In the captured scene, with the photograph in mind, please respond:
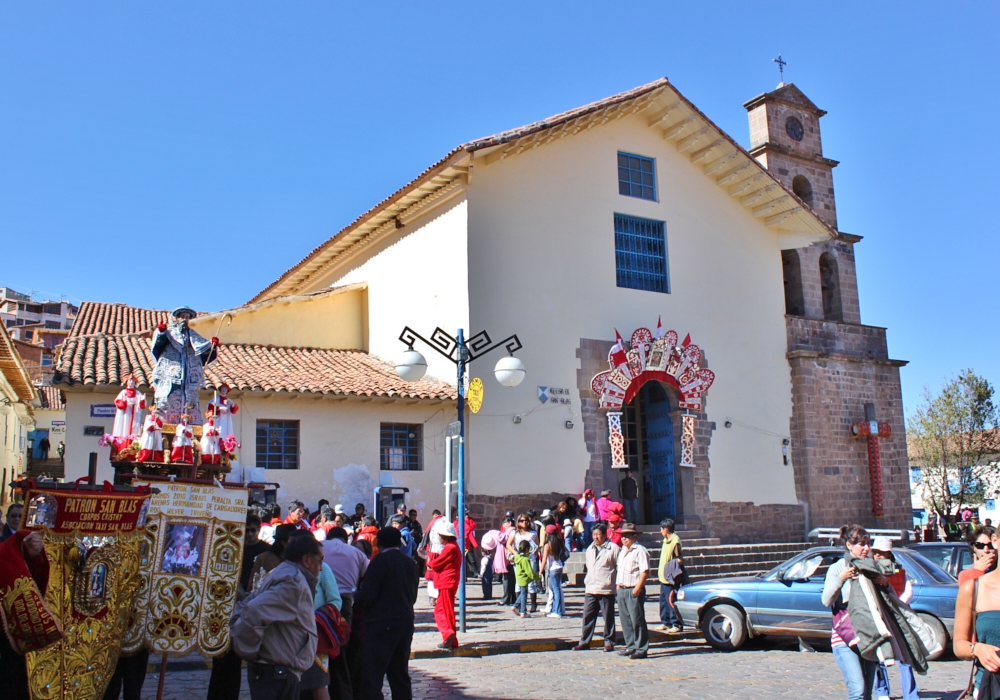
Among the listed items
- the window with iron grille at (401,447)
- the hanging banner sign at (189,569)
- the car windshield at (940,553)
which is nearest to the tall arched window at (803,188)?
the window with iron grille at (401,447)

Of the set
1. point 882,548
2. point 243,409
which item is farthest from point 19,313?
point 882,548

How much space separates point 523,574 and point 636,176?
10.8 m

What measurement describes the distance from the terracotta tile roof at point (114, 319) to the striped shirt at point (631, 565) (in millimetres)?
18986

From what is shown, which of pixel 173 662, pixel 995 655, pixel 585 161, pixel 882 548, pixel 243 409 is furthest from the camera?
pixel 585 161

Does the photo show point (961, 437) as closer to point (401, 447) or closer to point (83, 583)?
point (401, 447)

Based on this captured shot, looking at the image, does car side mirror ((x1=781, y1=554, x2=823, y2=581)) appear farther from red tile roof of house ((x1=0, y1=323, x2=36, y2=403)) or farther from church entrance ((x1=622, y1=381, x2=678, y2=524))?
red tile roof of house ((x1=0, y1=323, x2=36, y2=403))

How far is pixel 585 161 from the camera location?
2031cm

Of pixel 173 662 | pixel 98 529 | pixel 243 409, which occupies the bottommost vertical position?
pixel 173 662

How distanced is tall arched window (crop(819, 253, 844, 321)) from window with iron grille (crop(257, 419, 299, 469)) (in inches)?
552

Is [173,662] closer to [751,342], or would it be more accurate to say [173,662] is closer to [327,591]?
[327,591]

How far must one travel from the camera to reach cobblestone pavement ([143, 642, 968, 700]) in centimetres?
848

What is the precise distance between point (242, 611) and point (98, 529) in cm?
165

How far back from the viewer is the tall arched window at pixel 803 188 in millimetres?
24344

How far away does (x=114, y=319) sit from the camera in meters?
28.2
